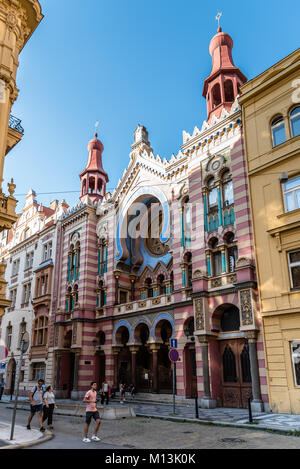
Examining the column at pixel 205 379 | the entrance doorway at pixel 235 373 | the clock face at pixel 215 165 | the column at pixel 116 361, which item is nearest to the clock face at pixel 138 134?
the clock face at pixel 215 165

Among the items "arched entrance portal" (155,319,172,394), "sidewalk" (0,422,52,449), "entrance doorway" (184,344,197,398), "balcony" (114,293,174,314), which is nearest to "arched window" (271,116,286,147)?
"balcony" (114,293,174,314)

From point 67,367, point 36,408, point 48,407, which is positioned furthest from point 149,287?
point 36,408

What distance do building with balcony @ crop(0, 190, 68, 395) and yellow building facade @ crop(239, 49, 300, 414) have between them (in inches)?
866

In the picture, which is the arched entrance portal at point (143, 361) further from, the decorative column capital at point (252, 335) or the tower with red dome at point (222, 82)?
the tower with red dome at point (222, 82)

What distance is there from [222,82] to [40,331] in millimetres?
27103

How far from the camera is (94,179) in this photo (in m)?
38.8

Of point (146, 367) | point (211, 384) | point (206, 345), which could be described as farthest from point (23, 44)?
point (146, 367)

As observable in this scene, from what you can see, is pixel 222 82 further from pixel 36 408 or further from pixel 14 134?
pixel 36 408

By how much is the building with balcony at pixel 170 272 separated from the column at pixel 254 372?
0.16 ft

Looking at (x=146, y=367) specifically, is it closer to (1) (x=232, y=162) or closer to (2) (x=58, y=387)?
(2) (x=58, y=387)

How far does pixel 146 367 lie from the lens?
28625 mm

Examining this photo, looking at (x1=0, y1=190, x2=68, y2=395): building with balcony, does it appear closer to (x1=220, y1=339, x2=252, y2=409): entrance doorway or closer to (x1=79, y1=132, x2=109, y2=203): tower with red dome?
(x1=79, y1=132, x2=109, y2=203): tower with red dome

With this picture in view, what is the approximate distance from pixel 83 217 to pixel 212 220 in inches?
594

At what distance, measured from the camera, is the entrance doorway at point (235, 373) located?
19.8 metres
